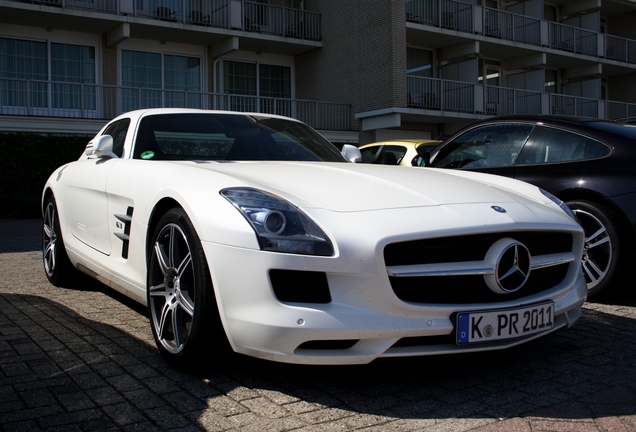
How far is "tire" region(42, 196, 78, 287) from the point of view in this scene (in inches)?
218

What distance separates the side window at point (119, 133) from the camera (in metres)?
4.88

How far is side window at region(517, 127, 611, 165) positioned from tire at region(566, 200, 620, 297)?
0.43 m

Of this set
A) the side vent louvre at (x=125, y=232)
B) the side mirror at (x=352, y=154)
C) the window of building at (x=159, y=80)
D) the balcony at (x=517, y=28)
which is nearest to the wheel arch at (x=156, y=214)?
the side vent louvre at (x=125, y=232)

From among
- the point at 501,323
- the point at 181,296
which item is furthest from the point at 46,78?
the point at 501,323

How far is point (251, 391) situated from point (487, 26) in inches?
957

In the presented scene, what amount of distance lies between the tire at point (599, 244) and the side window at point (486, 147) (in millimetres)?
908

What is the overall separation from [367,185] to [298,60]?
71.9 feet

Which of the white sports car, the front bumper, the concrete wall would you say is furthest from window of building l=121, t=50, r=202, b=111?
the front bumper

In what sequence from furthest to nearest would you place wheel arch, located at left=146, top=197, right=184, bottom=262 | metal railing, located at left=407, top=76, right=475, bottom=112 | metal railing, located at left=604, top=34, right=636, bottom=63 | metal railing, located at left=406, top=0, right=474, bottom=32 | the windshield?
metal railing, located at left=604, top=34, right=636, bottom=63 → metal railing, located at left=406, top=0, right=474, bottom=32 → metal railing, located at left=407, top=76, right=475, bottom=112 → the windshield → wheel arch, located at left=146, top=197, right=184, bottom=262

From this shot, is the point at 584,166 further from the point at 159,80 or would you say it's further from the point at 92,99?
the point at 159,80

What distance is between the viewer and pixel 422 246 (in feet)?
10.0

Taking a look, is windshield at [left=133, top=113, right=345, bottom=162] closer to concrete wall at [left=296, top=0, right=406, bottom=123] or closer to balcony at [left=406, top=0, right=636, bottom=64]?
concrete wall at [left=296, top=0, right=406, bottom=123]

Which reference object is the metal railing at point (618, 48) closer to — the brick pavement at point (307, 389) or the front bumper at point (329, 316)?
the brick pavement at point (307, 389)

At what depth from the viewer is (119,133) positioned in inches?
204
